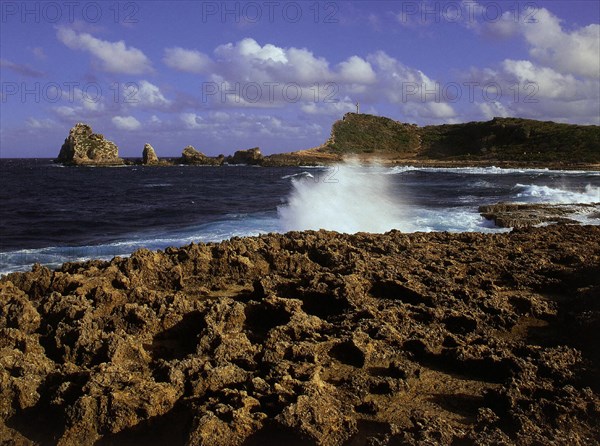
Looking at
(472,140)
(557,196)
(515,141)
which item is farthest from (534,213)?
(472,140)

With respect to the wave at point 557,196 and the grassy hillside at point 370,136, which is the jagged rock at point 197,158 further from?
the wave at point 557,196

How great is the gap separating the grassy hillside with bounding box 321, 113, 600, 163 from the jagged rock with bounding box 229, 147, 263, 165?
13.1m

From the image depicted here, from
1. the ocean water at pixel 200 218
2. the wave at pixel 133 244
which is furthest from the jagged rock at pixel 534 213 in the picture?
the wave at pixel 133 244

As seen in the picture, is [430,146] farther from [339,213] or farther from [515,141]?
[339,213]

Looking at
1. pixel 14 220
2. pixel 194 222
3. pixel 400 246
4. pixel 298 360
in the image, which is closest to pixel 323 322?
pixel 298 360

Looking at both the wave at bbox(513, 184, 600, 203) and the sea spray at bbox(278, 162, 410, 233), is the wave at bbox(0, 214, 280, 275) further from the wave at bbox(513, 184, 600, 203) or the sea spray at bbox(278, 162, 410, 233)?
the wave at bbox(513, 184, 600, 203)

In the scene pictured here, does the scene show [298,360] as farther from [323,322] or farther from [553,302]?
[553,302]

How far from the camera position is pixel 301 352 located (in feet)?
16.7

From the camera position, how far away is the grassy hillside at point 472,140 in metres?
70.4

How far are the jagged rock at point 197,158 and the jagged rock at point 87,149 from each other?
12670mm

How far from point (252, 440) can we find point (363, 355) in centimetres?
169

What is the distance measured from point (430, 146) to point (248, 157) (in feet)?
117

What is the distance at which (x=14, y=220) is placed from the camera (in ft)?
72.0

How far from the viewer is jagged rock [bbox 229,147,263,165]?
96.3 metres
